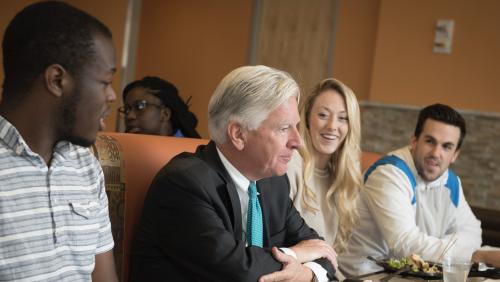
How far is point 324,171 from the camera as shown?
10.1 ft

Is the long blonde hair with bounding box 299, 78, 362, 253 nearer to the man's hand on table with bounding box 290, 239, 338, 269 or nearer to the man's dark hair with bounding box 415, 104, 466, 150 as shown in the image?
the man's dark hair with bounding box 415, 104, 466, 150

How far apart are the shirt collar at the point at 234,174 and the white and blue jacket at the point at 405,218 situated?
3.38ft

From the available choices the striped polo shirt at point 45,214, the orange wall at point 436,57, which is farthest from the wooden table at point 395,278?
the orange wall at point 436,57

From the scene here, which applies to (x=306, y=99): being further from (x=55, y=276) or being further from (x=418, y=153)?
(x=55, y=276)

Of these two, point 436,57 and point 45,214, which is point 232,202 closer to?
point 45,214

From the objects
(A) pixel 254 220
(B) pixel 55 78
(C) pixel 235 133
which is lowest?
(A) pixel 254 220

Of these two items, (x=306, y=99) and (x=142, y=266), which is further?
(x=306, y=99)

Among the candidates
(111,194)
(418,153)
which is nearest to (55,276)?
(111,194)

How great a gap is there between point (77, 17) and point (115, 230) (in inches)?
34.6

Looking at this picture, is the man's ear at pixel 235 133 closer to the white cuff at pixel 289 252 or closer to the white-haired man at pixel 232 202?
the white-haired man at pixel 232 202

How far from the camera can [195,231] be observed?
6.34 feet

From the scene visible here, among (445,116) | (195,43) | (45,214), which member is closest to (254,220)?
(45,214)

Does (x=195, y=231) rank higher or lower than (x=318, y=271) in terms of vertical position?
higher

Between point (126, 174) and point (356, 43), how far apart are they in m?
5.16
